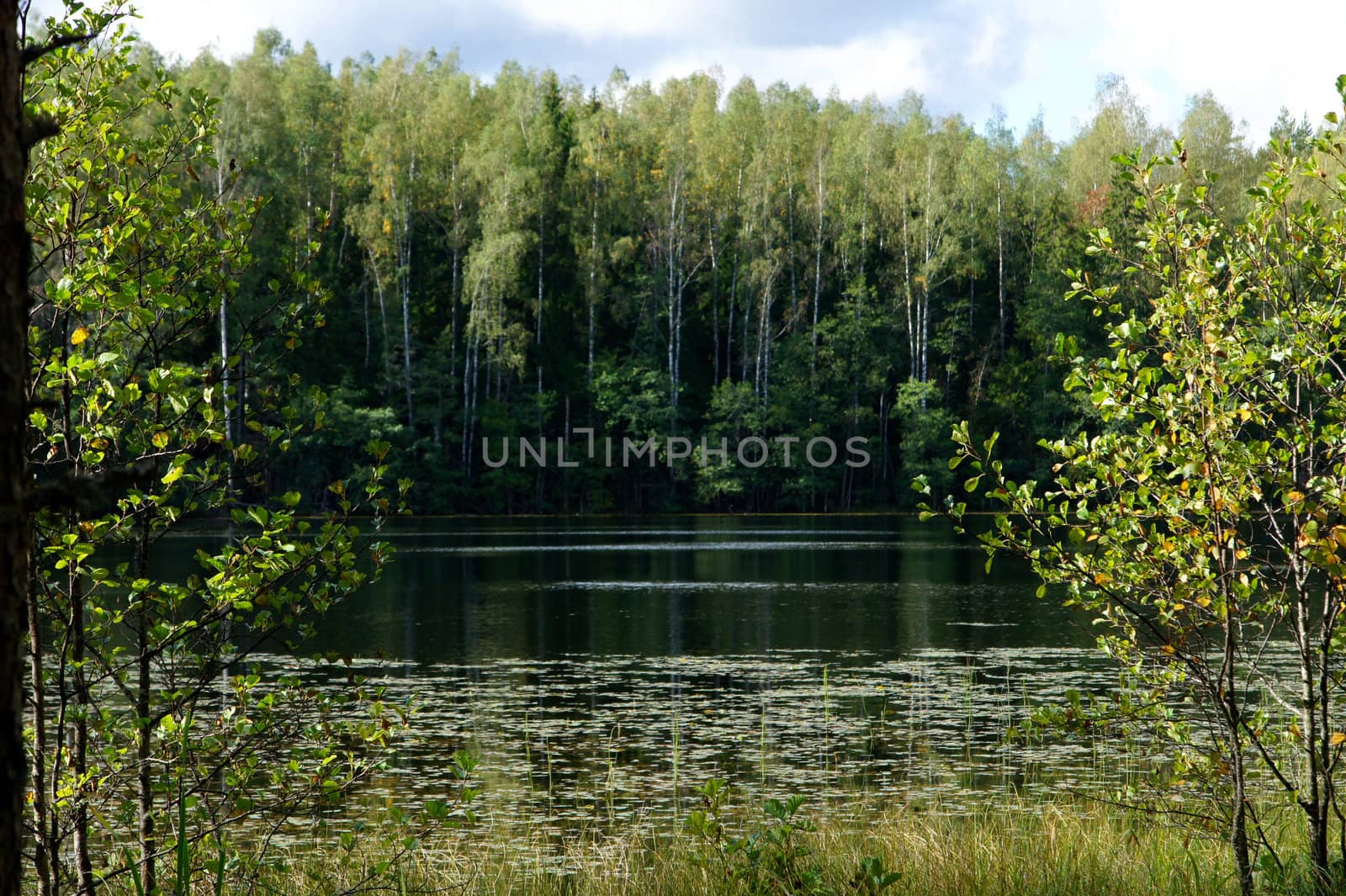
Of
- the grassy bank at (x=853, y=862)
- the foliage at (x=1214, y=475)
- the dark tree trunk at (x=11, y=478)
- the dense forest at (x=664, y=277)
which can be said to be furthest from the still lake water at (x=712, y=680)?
the dense forest at (x=664, y=277)

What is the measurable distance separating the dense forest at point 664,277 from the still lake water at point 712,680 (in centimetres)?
2104

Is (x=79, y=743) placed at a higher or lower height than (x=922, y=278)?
lower

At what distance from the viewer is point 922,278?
179ft

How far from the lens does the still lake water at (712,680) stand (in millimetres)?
9703

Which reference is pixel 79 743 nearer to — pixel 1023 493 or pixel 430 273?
pixel 1023 493


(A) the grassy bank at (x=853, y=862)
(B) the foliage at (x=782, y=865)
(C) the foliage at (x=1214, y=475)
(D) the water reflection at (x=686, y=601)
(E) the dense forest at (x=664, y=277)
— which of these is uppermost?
(E) the dense forest at (x=664, y=277)

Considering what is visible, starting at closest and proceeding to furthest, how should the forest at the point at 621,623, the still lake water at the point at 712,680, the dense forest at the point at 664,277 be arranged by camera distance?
1. the forest at the point at 621,623
2. the still lake water at the point at 712,680
3. the dense forest at the point at 664,277

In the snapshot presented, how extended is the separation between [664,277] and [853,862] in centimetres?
4791

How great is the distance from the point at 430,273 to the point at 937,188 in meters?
21.2

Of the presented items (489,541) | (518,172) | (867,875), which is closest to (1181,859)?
(867,875)

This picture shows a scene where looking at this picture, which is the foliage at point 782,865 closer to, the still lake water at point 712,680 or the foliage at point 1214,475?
the foliage at point 1214,475

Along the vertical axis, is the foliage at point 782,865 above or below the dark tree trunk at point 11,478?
below

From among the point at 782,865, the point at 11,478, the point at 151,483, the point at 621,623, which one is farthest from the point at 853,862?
the point at 621,623

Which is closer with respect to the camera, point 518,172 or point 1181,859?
point 1181,859
